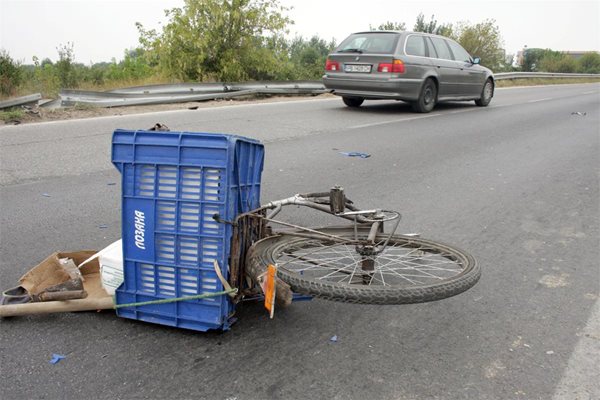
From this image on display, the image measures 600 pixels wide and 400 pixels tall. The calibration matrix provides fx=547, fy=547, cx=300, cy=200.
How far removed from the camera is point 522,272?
3.91 metres

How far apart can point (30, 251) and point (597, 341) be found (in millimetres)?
3692

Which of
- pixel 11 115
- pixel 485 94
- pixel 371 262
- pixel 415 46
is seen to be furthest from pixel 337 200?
pixel 485 94

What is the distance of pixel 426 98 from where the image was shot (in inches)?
521

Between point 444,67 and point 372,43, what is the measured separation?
2.18 metres

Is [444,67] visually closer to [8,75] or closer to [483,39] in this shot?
[8,75]

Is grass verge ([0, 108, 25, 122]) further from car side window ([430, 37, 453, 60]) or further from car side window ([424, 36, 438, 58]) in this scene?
car side window ([430, 37, 453, 60])

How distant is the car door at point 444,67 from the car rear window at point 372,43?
1.33 meters

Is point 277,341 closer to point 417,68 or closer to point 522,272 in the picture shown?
point 522,272

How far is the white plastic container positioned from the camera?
9.82 feet

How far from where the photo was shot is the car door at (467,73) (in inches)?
551

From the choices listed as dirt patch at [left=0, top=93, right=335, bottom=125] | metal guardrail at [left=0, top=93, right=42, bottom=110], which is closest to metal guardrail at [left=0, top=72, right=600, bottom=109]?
metal guardrail at [left=0, top=93, right=42, bottom=110]

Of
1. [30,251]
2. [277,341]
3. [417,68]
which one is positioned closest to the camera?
[277,341]

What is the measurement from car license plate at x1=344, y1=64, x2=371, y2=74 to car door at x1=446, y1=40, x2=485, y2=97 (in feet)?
9.85

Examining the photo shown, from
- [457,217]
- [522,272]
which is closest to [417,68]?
[457,217]
